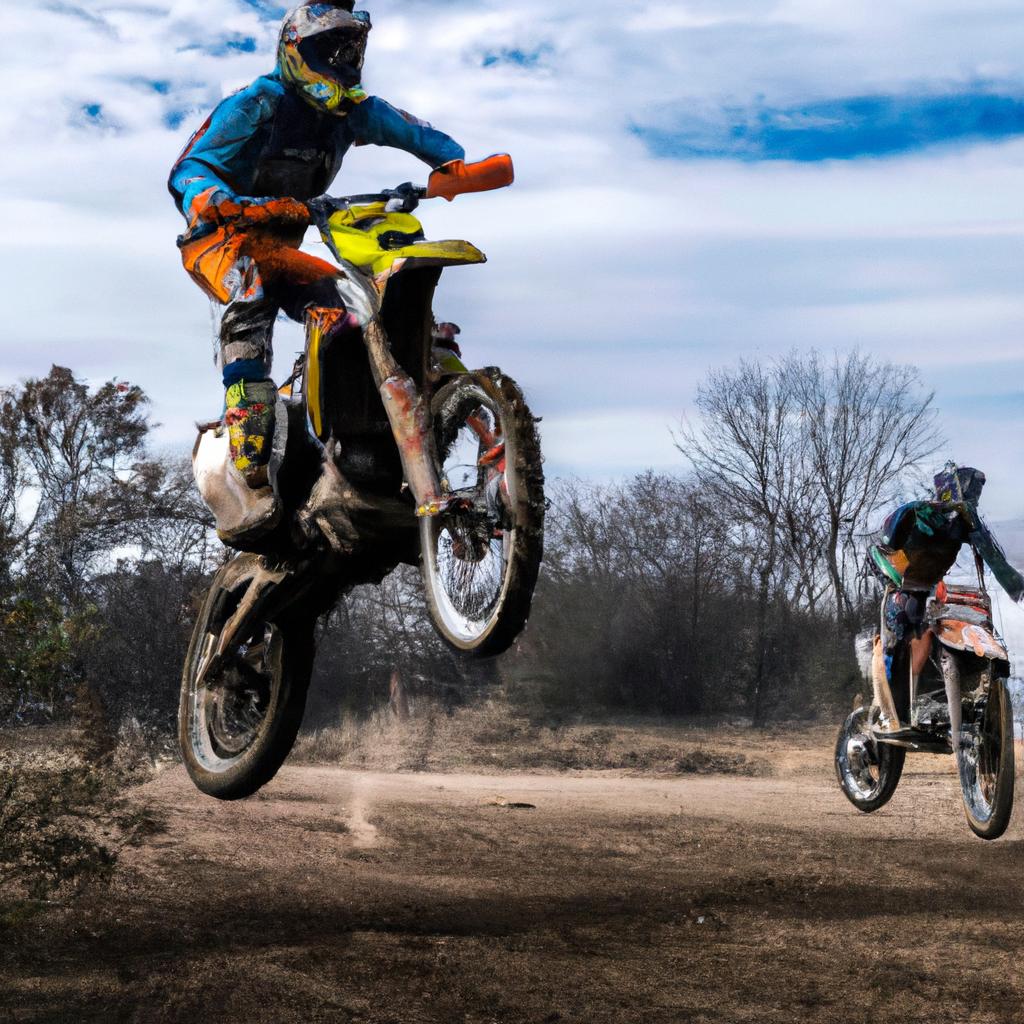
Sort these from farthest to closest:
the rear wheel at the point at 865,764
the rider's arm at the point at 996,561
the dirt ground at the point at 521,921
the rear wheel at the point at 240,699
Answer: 1. the dirt ground at the point at 521,921
2. the rear wheel at the point at 865,764
3. the rider's arm at the point at 996,561
4. the rear wheel at the point at 240,699

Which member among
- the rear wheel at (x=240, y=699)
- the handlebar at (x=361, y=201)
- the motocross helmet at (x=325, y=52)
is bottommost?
the rear wheel at (x=240, y=699)

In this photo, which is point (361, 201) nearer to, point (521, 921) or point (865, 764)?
point (865, 764)

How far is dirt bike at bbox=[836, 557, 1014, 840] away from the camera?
12.4 meters

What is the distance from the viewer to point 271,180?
26.9ft

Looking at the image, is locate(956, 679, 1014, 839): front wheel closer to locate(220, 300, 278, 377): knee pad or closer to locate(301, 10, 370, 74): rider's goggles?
locate(220, 300, 278, 377): knee pad

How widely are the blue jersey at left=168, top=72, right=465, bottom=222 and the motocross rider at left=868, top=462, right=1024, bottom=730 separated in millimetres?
5683

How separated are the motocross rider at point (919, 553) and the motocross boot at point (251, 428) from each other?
19.2 ft

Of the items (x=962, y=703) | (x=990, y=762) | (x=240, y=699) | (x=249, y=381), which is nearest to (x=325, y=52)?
(x=249, y=381)

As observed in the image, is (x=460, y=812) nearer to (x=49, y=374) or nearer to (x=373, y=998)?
(x=373, y=998)

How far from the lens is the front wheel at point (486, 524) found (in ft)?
21.9

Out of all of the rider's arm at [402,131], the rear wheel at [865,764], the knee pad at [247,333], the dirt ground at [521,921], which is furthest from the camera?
the dirt ground at [521,921]

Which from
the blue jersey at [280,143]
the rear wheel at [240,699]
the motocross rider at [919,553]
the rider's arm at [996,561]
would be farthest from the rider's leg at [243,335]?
the motocross rider at [919,553]

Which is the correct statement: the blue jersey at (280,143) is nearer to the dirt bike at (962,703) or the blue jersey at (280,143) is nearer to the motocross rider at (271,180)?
the motocross rider at (271,180)

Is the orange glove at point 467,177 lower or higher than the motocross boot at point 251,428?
higher
